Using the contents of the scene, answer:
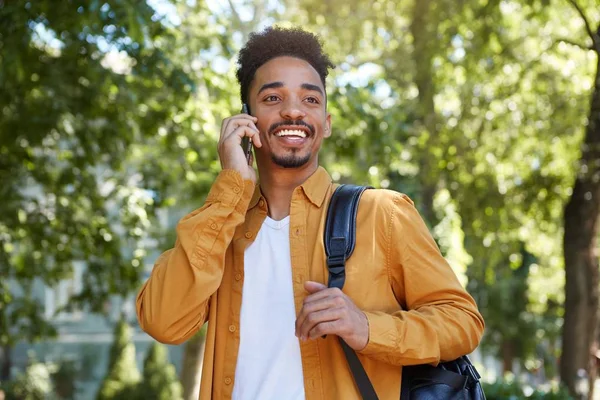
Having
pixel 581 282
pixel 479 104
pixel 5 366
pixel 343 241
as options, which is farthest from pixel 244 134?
pixel 5 366

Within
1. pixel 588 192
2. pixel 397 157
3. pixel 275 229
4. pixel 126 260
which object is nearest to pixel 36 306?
pixel 126 260

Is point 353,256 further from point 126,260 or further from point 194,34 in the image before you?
point 126,260

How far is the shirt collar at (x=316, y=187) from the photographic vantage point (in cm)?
283

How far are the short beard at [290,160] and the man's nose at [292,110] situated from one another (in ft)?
0.43

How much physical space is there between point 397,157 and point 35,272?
5.10 m

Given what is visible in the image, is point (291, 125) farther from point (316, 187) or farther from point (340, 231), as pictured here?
point (340, 231)

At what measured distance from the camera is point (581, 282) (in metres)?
11.5

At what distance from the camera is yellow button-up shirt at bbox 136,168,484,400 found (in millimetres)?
2484

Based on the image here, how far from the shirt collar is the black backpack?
0.13m

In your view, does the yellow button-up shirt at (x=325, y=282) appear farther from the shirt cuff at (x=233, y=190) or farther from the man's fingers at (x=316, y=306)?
the man's fingers at (x=316, y=306)

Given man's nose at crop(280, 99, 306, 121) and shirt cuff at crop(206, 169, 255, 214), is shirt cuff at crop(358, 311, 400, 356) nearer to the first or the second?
shirt cuff at crop(206, 169, 255, 214)

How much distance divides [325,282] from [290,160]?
0.46 m

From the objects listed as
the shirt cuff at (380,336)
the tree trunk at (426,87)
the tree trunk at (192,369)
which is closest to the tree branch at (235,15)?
the tree trunk at (426,87)

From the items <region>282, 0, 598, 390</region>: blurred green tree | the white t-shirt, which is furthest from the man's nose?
<region>282, 0, 598, 390</region>: blurred green tree
